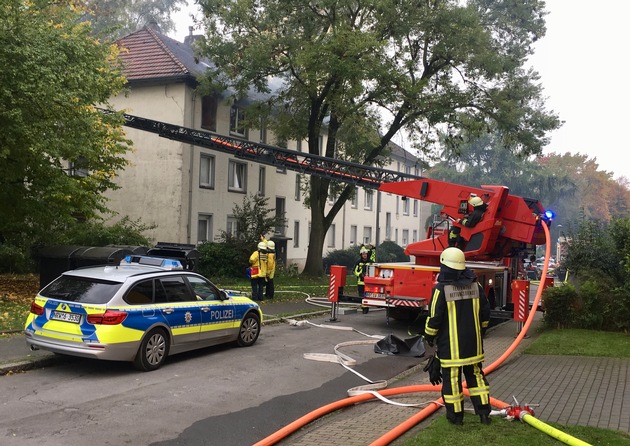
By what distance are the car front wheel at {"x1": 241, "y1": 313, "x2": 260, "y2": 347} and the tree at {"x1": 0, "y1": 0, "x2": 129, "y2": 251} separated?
6.66 meters

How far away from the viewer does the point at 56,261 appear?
15.4 m

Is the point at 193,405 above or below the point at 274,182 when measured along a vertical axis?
below

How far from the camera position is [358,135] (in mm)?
26969

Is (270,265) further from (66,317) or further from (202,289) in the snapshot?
(66,317)

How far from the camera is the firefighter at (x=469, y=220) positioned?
13734 millimetres

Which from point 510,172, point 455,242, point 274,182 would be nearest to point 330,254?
point 274,182

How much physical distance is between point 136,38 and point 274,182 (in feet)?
35.2

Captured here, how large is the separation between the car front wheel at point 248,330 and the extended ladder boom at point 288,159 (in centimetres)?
1098

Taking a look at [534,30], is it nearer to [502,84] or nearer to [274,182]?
[502,84]

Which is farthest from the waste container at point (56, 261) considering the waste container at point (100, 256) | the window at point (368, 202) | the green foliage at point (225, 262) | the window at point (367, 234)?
the window at point (367, 234)

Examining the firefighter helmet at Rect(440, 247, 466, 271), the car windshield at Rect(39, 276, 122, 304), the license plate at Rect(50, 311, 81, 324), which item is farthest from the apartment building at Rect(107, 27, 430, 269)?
the firefighter helmet at Rect(440, 247, 466, 271)

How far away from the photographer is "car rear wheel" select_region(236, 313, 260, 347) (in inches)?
439

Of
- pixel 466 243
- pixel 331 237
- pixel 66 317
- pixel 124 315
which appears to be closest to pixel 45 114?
pixel 66 317

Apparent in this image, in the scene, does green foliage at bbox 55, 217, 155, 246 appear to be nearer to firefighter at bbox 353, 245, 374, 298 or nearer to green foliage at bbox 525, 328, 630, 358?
firefighter at bbox 353, 245, 374, 298
